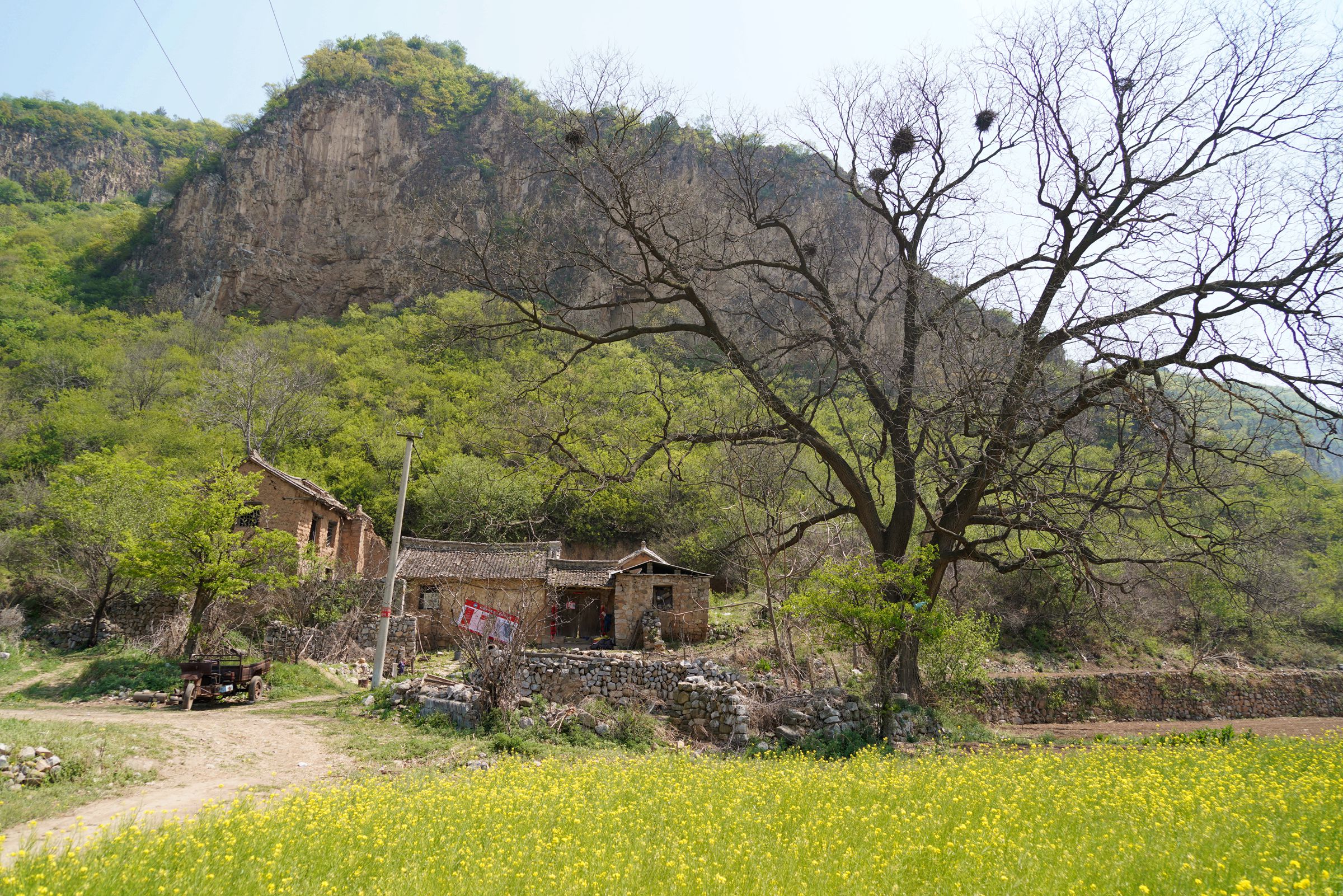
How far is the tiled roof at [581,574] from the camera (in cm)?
2775

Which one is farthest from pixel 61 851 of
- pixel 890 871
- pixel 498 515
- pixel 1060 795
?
pixel 498 515

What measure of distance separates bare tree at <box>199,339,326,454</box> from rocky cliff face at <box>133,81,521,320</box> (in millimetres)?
23483

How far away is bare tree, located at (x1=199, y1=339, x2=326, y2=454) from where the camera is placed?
132 feet

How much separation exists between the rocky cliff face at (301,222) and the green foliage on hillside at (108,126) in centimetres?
1410

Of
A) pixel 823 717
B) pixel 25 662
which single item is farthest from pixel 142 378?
pixel 823 717

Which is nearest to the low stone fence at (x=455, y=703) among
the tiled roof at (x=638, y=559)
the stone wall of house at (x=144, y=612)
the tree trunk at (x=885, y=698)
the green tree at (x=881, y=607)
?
the green tree at (x=881, y=607)

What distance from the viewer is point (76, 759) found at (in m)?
8.15

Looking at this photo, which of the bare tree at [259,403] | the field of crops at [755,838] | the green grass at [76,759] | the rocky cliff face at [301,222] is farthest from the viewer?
the rocky cliff face at [301,222]

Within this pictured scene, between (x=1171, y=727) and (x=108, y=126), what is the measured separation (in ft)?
395

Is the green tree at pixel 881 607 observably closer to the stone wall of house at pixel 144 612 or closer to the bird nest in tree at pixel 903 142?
the bird nest in tree at pixel 903 142

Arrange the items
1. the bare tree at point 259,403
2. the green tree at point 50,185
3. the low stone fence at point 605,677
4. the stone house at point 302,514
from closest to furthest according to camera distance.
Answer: the low stone fence at point 605,677 < the stone house at point 302,514 < the bare tree at point 259,403 < the green tree at point 50,185

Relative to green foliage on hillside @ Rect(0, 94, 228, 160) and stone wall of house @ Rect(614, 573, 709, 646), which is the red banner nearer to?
stone wall of house @ Rect(614, 573, 709, 646)

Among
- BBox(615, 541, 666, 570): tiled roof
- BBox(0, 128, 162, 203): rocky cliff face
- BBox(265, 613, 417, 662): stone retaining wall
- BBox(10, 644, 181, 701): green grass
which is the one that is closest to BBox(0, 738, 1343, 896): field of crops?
BBox(10, 644, 181, 701): green grass

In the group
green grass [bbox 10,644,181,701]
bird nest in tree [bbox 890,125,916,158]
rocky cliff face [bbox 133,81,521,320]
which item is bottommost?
green grass [bbox 10,644,181,701]
